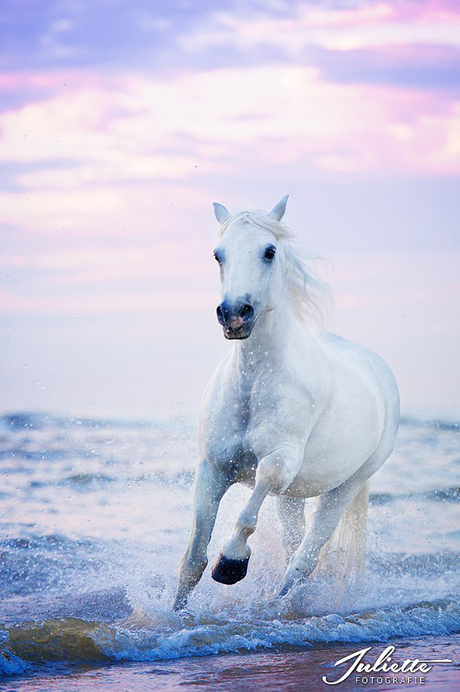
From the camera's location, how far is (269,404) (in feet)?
15.1

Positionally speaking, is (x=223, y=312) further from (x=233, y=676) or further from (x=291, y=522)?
(x=291, y=522)

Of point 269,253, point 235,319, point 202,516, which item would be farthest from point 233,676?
point 269,253

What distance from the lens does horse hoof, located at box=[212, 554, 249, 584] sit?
419 cm

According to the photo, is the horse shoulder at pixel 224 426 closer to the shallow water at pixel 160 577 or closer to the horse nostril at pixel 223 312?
the horse nostril at pixel 223 312

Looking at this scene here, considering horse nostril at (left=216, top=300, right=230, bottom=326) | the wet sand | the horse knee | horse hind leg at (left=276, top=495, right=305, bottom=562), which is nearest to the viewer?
the wet sand

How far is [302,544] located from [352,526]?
701mm

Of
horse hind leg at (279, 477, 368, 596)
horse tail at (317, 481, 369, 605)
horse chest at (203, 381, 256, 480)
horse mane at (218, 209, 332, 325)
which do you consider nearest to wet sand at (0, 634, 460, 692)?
horse chest at (203, 381, 256, 480)

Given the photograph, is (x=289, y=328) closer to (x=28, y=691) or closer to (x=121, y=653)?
(x=121, y=653)

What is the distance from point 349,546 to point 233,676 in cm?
242

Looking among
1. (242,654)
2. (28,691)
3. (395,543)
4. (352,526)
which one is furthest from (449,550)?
(28,691)

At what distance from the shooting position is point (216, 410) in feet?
15.4

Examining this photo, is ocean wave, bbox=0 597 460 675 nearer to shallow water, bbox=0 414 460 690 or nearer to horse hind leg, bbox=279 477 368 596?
shallow water, bbox=0 414 460 690

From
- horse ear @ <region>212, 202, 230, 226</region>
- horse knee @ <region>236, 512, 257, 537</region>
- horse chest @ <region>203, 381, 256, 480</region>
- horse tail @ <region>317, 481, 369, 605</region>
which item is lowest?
horse tail @ <region>317, 481, 369, 605</region>

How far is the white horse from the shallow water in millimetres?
331
